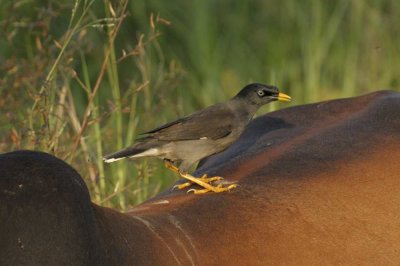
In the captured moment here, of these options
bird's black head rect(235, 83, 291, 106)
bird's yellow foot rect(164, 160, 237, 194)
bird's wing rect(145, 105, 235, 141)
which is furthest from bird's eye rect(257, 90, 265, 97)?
bird's yellow foot rect(164, 160, 237, 194)

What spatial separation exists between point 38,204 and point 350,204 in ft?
3.74

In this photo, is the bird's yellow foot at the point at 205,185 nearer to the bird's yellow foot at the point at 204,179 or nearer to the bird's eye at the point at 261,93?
the bird's yellow foot at the point at 204,179

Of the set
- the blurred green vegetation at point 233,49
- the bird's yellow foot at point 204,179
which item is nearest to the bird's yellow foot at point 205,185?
the bird's yellow foot at point 204,179

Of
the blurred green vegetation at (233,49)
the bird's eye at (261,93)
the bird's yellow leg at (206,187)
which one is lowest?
the blurred green vegetation at (233,49)

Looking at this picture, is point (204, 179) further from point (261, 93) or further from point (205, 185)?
point (261, 93)

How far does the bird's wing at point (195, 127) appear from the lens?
453 centimetres

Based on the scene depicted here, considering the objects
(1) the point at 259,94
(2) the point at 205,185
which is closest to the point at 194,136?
(1) the point at 259,94

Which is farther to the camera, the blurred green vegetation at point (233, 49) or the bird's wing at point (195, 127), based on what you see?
the blurred green vegetation at point (233, 49)

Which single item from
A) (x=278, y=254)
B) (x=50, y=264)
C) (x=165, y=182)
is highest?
(x=50, y=264)

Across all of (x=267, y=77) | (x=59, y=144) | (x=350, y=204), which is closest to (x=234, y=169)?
(x=350, y=204)

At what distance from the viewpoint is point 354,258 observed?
3324mm

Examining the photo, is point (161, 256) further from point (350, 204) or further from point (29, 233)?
point (350, 204)

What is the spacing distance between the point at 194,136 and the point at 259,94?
0.48 m

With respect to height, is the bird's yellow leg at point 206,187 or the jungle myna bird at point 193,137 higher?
the bird's yellow leg at point 206,187
